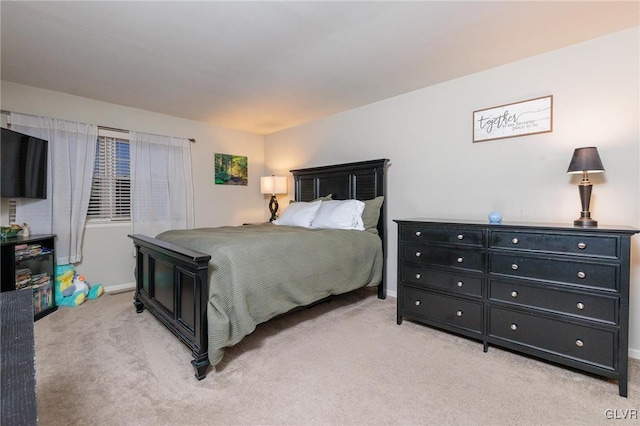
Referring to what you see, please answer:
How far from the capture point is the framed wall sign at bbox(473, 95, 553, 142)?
94.0 inches

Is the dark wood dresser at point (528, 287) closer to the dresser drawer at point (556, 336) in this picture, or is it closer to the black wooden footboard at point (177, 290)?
the dresser drawer at point (556, 336)

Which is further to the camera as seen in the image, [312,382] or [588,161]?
[588,161]

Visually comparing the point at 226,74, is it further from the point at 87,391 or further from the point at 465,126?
the point at 87,391

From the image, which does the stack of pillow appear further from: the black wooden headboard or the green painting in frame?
the green painting in frame

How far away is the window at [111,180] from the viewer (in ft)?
11.6

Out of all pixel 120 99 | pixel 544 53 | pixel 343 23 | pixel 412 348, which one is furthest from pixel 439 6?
pixel 120 99

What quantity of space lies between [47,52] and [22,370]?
272cm

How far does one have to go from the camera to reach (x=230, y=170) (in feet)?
15.4

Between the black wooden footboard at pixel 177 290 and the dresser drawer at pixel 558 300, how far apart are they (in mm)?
2000

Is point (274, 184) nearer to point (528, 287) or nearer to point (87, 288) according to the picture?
point (87, 288)

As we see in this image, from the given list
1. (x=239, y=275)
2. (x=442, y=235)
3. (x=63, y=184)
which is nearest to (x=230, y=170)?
(x=63, y=184)

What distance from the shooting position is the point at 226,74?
2779 mm

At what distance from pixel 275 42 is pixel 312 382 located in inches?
93.4

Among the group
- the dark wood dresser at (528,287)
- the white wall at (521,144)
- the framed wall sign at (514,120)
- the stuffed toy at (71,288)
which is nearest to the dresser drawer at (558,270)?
the dark wood dresser at (528,287)
